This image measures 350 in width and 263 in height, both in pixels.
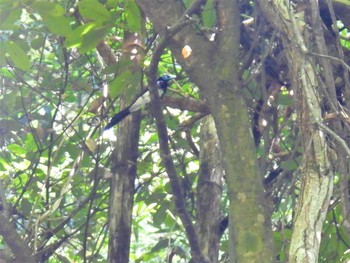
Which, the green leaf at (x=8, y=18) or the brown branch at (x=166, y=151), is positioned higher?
the green leaf at (x=8, y=18)

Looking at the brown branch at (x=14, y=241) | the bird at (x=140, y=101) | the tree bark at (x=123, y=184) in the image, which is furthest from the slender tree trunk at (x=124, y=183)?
the brown branch at (x=14, y=241)

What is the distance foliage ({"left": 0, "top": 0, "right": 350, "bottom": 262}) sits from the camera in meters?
2.48

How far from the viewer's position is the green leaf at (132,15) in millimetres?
2428

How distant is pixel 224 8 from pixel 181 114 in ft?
3.77

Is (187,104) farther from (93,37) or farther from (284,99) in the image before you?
(93,37)

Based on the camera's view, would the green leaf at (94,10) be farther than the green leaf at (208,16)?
No

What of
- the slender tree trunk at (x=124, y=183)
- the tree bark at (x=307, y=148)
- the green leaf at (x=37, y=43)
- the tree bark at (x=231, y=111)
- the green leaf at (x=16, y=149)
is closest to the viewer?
the tree bark at (x=307, y=148)

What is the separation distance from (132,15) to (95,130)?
2.62 feet

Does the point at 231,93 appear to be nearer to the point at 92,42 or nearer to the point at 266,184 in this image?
the point at 92,42

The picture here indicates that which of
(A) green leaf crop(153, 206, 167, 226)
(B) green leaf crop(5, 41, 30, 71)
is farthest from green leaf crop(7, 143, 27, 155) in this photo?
(B) green leaf crop(5, 41, 30, 71)

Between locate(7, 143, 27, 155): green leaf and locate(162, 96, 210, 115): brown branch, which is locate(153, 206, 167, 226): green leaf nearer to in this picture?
locate(7, 143, 27, 155): green leaf

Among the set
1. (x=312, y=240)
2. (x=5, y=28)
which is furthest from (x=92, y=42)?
(x=312, y=240)

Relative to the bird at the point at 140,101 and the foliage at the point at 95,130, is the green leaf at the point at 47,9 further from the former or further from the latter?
the bird at the point at 140,101

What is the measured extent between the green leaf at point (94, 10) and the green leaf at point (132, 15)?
0.49 ft
